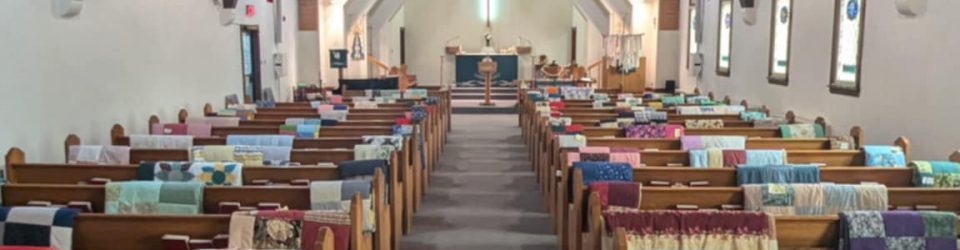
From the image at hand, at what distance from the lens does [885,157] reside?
3.96 metres

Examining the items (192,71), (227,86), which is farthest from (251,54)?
(192,71)

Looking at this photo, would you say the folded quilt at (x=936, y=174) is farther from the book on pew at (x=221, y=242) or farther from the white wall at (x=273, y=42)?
the white wall at (x=273, y=42)

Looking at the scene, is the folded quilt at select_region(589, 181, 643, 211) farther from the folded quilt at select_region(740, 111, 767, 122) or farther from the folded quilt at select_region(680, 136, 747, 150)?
the folded quilt at select_region(740, 111, 767, 122)

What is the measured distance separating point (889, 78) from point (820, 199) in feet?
7.01

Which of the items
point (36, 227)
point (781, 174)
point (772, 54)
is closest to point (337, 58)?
point (772, 54)

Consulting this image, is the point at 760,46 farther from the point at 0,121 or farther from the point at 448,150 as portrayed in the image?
the point at 0,121

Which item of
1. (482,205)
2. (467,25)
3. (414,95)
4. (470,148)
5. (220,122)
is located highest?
(467,25)

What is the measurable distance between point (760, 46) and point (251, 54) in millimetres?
5475

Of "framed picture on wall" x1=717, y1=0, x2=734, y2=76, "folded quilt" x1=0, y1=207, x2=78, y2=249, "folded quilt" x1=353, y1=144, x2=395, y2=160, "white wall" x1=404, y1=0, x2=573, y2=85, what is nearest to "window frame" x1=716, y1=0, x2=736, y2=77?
"framed picture on wall" x1=717, y1=0, x2=734, y2=76

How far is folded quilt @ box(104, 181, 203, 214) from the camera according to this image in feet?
9.45

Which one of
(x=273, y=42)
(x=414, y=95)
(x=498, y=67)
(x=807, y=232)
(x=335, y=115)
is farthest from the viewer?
(x=498, y=67)

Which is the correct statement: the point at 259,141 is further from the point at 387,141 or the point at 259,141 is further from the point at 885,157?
the point at 885,157

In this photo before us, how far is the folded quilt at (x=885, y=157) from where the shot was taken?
12.9 feet

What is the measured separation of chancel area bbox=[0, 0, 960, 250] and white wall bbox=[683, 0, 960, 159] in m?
0.02
